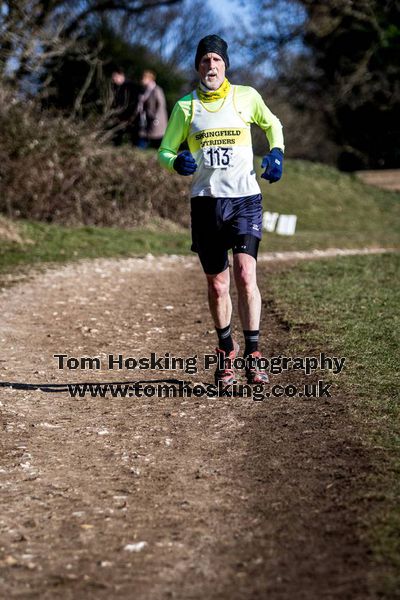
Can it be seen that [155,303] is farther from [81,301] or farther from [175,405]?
[175,405]

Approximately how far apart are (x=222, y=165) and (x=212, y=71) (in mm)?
636

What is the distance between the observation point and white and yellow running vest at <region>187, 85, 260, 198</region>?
642cm

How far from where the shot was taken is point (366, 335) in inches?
316

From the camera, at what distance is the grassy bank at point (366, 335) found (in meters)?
4.20

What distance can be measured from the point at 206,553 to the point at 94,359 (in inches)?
158

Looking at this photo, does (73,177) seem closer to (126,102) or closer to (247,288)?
(126,102)

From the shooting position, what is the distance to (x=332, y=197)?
972 inches

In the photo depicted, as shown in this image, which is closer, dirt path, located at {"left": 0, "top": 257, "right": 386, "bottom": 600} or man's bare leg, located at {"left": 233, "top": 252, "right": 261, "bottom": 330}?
dirt path, located at {"left": 0, "top": 257, "right": 386, "bottom": 600}

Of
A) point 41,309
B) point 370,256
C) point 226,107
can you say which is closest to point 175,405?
point 226,107

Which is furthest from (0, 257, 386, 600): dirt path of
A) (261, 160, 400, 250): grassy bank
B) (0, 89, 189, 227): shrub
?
(261, 160, 400, 250): grassy bank

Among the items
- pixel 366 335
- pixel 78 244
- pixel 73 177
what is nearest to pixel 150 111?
pixel 73 177

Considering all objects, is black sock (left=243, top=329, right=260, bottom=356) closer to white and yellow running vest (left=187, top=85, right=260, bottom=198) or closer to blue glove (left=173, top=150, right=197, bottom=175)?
white and yellow running vest (left=187, top=85, right=260, bottom=198)

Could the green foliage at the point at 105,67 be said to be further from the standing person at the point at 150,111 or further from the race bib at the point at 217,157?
the race bib at the point at 217,157

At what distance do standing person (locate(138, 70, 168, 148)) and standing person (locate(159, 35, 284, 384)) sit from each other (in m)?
12.5
